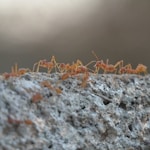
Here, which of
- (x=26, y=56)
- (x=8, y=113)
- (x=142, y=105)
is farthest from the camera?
(x=26, y=56)

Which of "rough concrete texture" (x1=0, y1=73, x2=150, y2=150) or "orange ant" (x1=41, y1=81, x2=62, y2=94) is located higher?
"orange ant" (x1=41, y1=81, x2=62, y2=94)

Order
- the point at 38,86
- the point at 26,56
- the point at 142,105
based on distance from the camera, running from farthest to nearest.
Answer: the point at 26,56 < the point at 142,105 < the point at 38,86

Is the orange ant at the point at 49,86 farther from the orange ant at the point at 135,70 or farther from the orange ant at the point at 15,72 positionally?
the orange ant at the point at 135,70

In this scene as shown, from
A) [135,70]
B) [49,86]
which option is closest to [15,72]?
[49,86]

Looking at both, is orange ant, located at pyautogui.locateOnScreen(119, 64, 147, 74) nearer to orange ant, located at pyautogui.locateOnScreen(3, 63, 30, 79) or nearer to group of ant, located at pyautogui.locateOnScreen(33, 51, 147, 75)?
group of ant, located at pyautogui.locateOnScreen(33, 51, 147, 75)

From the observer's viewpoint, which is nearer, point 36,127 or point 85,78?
point 36,127

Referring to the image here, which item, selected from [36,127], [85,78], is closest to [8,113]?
[36,127]

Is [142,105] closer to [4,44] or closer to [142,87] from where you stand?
[142,87]

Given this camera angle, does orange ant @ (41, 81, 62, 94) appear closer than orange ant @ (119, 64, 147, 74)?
Yes

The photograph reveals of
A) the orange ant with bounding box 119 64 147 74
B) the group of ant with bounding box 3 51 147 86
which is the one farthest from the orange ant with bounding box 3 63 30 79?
the orange ant with bounding box 119 64 147 74

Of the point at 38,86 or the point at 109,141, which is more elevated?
the point at 38,86
